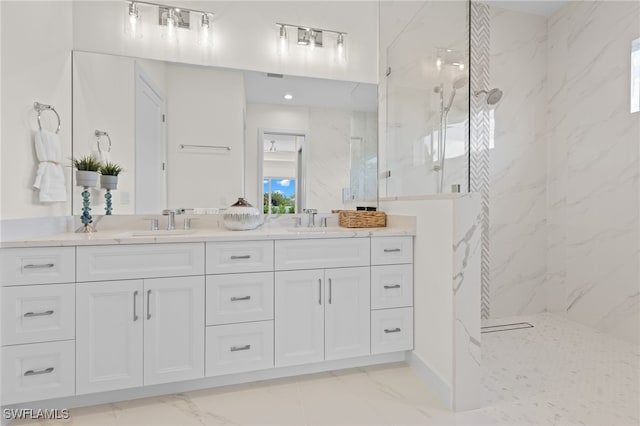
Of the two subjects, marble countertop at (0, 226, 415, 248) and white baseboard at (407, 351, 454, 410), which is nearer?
marble countertop at (0, 226, 415, 248)

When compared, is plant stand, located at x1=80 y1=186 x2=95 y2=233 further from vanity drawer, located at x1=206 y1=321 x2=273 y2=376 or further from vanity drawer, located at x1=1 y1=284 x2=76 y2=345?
vanity drawer, located at x1=206 y1=321 x2=273 y2=376

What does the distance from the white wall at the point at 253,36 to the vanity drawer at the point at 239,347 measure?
68.3 inches

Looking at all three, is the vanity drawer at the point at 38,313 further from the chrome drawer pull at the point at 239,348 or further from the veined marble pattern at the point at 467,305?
the veined marble pattern at the point at 467,305

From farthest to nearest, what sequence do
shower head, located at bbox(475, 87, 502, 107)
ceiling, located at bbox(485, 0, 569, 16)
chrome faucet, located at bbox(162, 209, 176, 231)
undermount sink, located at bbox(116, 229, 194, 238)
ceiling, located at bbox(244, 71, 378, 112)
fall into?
ceiling, located at bbox(485, 0, 569, 16)
shower head, located at bbox(475, 87, 502, 107)
ceiling, located at bbox(244, 71, 378, 112)
chrome faucet, located at bbox(162, 209, 176, 231)
undermount sink, located at bbox(116, 229, 194, 238)

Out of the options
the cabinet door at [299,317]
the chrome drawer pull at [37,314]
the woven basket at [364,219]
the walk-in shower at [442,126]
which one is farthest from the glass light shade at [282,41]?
the chrome drawer pull at [37,314]

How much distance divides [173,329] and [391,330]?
3.99 ft

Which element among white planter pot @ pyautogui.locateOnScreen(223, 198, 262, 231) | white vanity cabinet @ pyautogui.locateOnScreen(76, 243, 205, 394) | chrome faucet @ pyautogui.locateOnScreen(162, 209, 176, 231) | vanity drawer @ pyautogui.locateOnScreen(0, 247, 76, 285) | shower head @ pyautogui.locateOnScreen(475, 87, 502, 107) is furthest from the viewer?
shower head @ pyautogui.locateOnScreen(475, 87, 502, 107)

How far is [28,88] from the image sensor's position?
167 cm

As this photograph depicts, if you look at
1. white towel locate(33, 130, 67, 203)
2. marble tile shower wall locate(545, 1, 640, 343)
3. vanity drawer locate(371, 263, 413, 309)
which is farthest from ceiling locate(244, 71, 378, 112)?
marble tile shower wall locate(545, 1, 640, 343)

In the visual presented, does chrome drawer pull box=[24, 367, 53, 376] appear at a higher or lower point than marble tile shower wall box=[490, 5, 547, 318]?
lower

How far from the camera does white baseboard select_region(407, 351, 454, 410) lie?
165cm

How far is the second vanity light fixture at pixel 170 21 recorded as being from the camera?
2111mm

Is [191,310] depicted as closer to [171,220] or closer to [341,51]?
[171,220]

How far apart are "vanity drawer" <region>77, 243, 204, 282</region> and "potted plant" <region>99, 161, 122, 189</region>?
666mm
